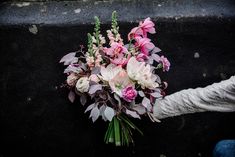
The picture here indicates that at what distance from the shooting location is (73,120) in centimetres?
326

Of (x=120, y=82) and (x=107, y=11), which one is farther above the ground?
(x=107, y=11)

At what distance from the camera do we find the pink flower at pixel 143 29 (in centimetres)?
270

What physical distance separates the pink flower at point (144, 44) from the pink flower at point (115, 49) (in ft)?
0.39

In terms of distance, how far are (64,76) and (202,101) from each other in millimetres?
1078

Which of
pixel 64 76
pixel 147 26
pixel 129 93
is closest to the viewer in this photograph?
pixel 129 93

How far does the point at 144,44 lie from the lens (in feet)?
8.83

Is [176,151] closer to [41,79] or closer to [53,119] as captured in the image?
[53,119]

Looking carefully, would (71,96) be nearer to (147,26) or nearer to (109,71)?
(109,71)

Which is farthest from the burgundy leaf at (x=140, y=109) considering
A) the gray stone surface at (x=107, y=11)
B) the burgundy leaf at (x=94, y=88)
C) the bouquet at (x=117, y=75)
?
the gray stone surface at (x=107, y=11)

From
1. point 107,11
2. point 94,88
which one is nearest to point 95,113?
point 94,88

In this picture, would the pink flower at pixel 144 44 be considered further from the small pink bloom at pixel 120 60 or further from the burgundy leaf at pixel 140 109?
the burgundy leaf at pixel 140 109

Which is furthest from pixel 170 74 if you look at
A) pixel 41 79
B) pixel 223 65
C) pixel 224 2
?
→ pixel 41 79

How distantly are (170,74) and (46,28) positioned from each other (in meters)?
0.99

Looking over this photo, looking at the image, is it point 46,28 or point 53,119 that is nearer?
point 46,28
